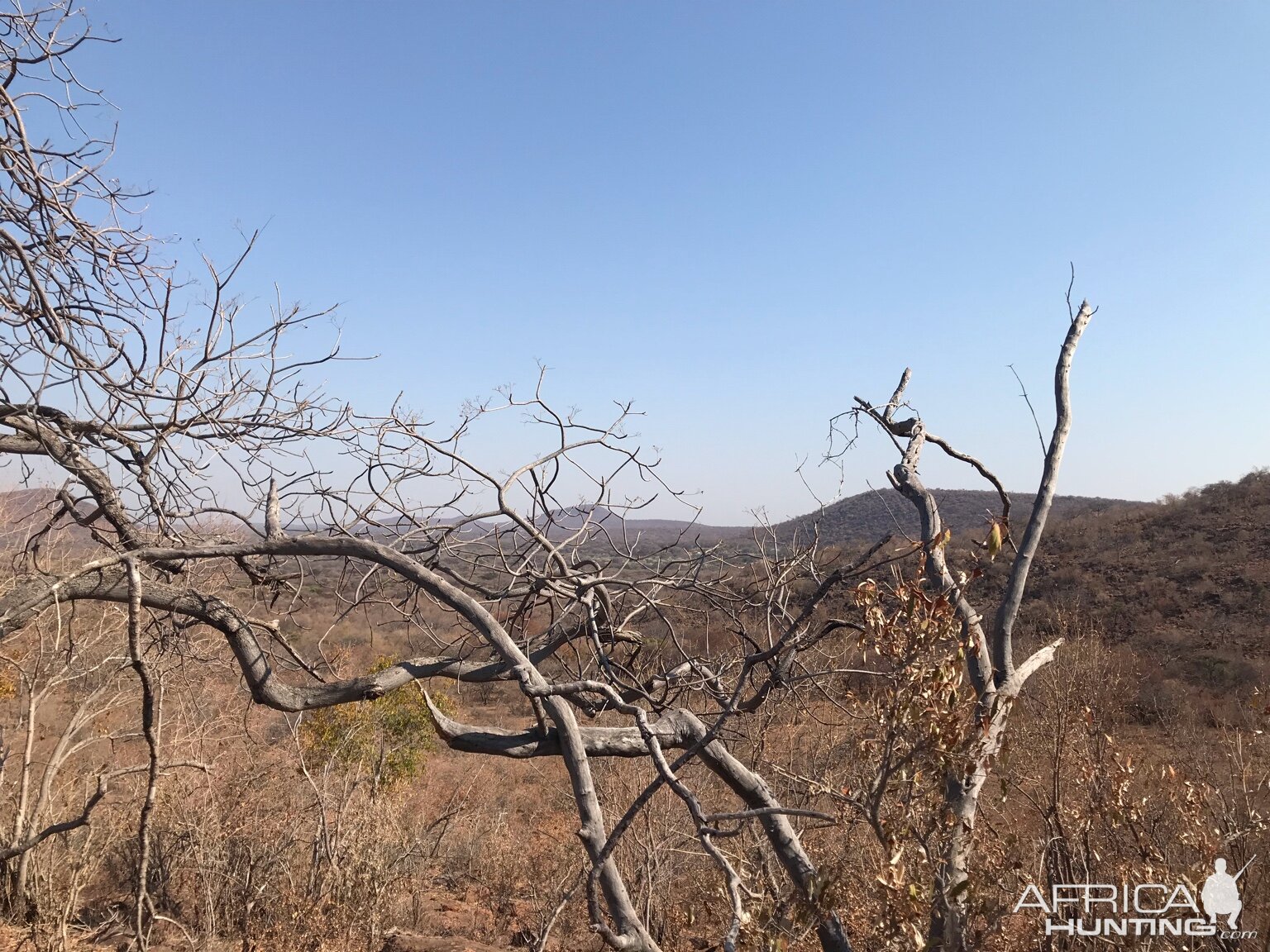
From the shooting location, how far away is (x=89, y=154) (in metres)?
3.30

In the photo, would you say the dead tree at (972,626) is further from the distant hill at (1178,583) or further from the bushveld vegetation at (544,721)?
the distant hill at (1178,583)

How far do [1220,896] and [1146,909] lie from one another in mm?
262

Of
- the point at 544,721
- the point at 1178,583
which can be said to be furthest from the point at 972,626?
the point at 1178,583

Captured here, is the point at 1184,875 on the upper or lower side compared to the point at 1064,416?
lower

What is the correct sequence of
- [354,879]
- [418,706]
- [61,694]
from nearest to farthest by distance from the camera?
1. [354,879]
2. [61,694]
3. [418,706]

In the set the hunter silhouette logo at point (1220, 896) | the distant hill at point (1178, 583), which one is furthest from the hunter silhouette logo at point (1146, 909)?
the distant hill at point (1178, 583)

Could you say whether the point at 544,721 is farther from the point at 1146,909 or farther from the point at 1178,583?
the point at 1178,583

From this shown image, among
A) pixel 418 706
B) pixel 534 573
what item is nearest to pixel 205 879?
pixel 534 573

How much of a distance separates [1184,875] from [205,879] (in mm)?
5752

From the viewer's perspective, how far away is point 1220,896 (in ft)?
9.52

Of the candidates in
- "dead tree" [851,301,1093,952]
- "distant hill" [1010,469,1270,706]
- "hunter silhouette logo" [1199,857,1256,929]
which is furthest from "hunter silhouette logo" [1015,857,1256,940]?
"distant hill" [1010,469,1270,706]

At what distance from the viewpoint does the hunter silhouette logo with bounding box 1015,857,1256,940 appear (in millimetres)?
2844

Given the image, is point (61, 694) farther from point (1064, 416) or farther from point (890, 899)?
point (1064, 416)

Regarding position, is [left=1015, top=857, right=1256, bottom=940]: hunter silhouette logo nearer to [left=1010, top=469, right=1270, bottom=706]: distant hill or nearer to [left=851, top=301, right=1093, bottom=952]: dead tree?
[left=851, top=301, right=1093, bottom=952]: dead tree
